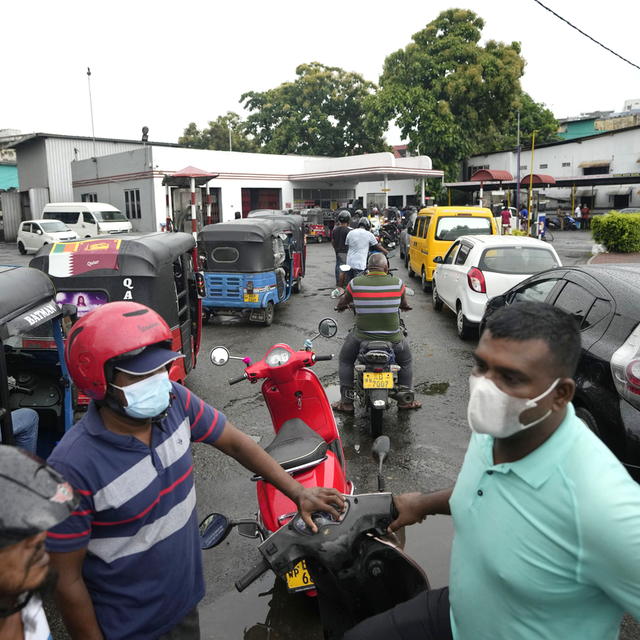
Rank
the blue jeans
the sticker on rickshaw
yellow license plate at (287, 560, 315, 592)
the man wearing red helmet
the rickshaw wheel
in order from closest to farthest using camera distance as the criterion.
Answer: the man wearing red helmet → yellow license plate at (287, 560, 315, 592) → the blue jeans → the sticker on rickshaw → the rickshaw wheel

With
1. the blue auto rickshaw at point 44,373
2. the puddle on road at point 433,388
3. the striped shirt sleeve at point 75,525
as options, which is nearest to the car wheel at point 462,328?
the puddle on road at point 433,388

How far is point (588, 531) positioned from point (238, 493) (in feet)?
11.7

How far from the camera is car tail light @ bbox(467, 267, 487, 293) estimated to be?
863 centimetres

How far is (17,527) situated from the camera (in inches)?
42.4

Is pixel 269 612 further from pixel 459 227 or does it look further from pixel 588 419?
pixel 459 227

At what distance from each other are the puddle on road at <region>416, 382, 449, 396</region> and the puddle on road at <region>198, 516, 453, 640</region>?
3.12 m

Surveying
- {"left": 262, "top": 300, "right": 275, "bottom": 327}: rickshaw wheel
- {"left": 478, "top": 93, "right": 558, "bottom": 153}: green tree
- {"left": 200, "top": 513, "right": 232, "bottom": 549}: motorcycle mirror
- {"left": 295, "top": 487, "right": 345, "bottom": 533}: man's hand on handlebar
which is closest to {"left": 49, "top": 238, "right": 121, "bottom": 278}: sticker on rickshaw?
{"left": 200, "top": 513, "right": 232, "bottom": 549}: motorcycle mirror

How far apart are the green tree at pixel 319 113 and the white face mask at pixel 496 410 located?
44.6 metres

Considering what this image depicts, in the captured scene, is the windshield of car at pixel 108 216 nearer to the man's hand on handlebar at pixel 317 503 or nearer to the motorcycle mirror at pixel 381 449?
the motorcycle mirror at pixel 381 449

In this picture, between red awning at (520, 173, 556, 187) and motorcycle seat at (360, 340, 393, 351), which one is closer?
motorcycle seat at (360, 340, 393, 351)

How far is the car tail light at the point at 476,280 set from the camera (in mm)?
8633

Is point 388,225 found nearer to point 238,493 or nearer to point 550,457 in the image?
point 238,493

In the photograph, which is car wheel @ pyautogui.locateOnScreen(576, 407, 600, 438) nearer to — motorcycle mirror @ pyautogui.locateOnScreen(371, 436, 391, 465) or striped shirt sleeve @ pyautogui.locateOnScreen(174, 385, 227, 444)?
motorcycle mirror @ pyautogui.locateOnScreen(371, 436, 391, 465)

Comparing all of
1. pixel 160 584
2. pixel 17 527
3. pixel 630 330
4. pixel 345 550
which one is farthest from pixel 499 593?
pixel 630 330
